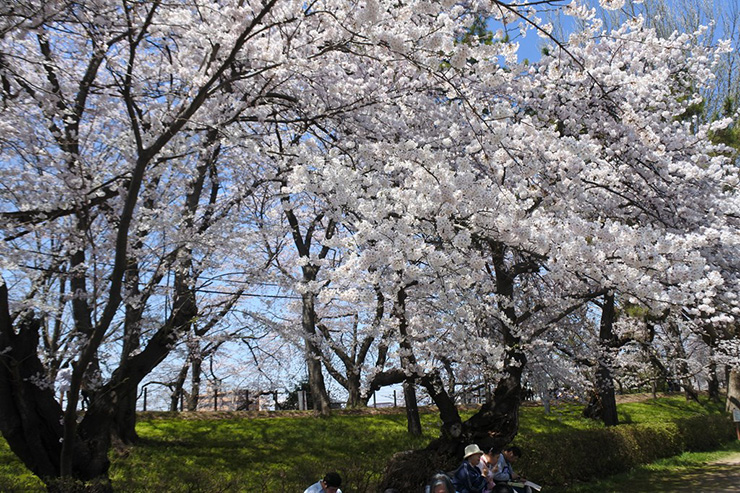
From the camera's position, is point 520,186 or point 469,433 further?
point 469,433

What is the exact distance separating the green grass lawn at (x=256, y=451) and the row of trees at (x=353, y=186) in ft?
3.20

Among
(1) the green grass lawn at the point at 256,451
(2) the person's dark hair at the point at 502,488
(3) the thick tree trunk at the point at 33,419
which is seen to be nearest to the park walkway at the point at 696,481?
(1) the green grass lawn at the point at 256,451

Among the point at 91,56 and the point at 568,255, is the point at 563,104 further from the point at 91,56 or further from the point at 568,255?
the point at 91,56

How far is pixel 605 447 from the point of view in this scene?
12414 millimetres

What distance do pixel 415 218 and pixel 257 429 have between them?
27.7 feet

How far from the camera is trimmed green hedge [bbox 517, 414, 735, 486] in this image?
10.7 m

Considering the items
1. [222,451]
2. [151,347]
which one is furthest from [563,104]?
[222,451]

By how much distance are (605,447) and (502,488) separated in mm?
6469

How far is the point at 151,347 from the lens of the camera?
8.02 metres

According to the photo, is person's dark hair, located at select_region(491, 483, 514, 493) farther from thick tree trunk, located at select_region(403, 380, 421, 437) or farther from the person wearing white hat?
thick tree trunk, located at select_region(403, 380, 421, 437)

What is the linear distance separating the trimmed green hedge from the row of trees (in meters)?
1.52

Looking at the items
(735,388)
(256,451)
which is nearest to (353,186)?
(256,451)

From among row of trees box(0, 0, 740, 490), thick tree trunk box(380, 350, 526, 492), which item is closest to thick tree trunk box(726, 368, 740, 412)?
row of trees box(0, 0, 740, 490)

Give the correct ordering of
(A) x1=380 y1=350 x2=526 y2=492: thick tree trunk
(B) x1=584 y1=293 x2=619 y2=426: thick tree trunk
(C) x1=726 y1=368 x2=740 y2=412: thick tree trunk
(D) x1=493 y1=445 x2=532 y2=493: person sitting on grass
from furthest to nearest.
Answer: (C) x1=726 y1=368 x2=740 y2=412: thick tree trunk
(B) x1=584 y1=293 x2=619 y2=426: thick tree trunk
(A) x1=380 y1=350 x2=526 y2=492: thick tree trunk
(D) x1=493 y1=445 x2=532 y2=493: person sitting on grass
